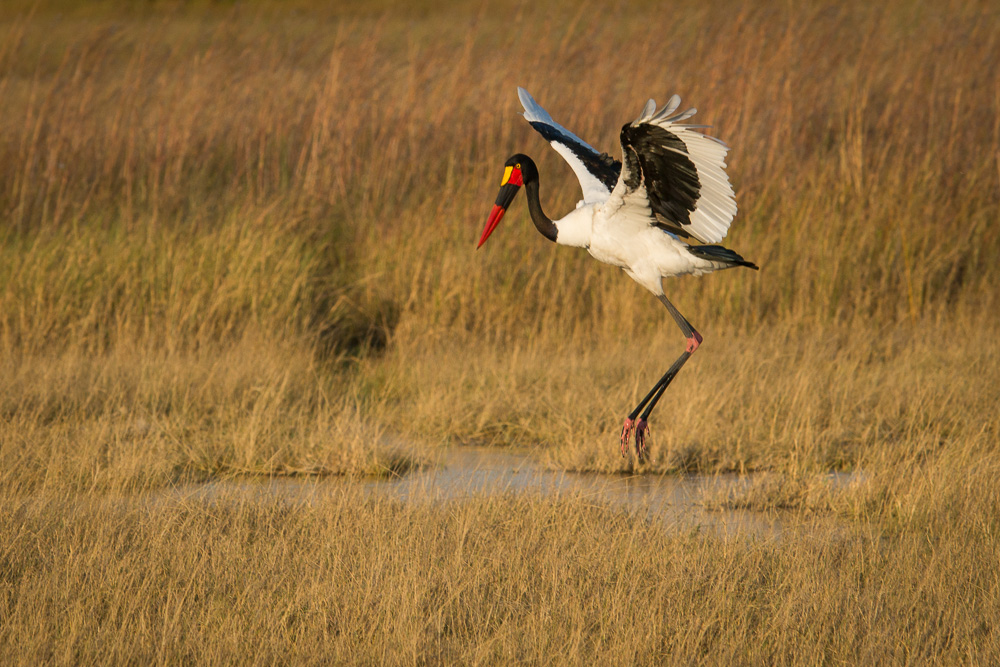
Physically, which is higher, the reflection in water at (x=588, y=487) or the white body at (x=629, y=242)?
the white body at (x=629, y=242)

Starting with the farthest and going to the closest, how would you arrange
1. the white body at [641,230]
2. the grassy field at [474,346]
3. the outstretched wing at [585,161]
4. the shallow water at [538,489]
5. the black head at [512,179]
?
the outstretched wing at [585,161] → the black head at [512,179] → the white body at [641,230] → the shallow water at [538,489] → the grassy field at [474,346]

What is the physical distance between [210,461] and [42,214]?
350 centimetres

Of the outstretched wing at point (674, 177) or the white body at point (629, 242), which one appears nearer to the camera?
the outstretched wing at point (674, 177)

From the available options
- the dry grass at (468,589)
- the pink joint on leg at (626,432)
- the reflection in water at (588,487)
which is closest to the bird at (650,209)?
the pink joint on leg at (626,432)

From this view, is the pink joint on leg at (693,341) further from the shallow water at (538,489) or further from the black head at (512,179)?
the black head at (512,179)

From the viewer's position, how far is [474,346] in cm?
611

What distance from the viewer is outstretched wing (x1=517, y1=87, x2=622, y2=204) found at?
15.1ft

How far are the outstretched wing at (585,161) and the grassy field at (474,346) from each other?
104 centimetres

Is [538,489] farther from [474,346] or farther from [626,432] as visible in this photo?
[474,346]

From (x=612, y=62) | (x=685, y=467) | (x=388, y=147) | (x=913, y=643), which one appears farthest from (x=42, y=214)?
(x=913, y=643)

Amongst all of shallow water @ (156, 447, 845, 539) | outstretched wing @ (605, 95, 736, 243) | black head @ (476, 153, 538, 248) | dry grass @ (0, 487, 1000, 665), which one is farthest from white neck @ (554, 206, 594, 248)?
dry grass @ (0, 487, 1000, 665)

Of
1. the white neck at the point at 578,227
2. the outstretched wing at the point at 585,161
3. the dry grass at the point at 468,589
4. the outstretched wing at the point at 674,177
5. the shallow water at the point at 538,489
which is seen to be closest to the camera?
the dry grass at the point at 468,589

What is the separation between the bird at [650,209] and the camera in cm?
375

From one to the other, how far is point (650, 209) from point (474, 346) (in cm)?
217
